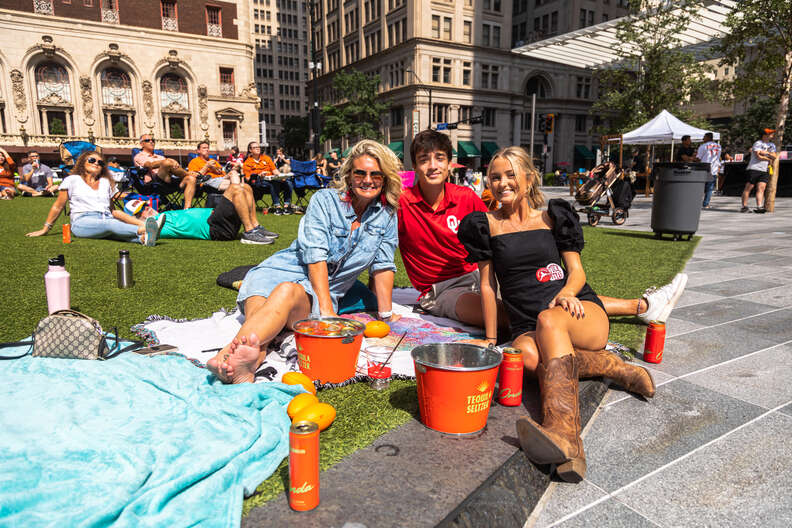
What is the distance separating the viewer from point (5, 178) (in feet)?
55.1

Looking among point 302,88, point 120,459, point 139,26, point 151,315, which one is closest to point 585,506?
point 120,459

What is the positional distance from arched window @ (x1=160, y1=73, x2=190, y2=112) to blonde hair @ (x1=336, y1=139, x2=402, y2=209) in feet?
149

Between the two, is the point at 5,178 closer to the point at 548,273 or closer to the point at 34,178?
the point at 34,178

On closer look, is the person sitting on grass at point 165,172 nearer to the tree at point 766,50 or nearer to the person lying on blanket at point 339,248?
the person lying on blanket at point 339,248

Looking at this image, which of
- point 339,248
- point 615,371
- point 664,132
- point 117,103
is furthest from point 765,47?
point 117,103

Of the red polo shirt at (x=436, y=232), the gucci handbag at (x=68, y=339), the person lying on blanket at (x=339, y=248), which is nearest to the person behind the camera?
the gucci handbag at (x=68, y=339)

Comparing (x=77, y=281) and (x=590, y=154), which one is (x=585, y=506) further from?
(x=590, y=154)

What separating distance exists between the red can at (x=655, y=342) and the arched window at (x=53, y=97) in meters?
48.2

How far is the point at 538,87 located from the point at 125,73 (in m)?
41.0

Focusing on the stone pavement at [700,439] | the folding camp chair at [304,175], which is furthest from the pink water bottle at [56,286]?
the folding camp chair at [304,175]

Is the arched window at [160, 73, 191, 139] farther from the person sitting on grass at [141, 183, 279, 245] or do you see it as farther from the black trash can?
the black trash can

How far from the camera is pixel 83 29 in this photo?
39406 mm

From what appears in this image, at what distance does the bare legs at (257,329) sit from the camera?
2.51 meters

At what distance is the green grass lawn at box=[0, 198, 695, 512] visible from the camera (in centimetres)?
238
